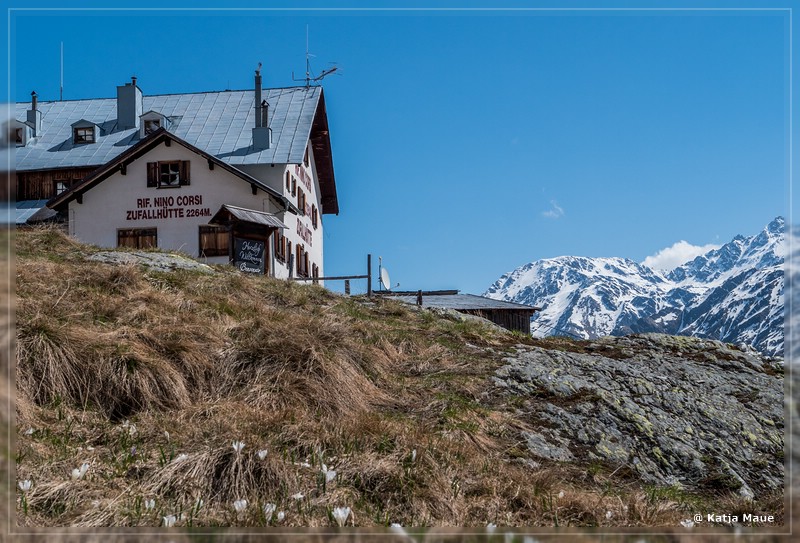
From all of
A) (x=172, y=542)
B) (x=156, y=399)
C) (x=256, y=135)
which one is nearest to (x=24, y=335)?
(x=156, y=399)

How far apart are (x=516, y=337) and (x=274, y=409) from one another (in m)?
7.46

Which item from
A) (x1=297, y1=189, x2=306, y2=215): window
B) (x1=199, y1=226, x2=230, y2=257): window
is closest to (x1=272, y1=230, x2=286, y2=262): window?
(x1=199, y1=226, x2=230, y2=257): window

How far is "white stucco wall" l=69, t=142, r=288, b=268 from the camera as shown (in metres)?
32.9

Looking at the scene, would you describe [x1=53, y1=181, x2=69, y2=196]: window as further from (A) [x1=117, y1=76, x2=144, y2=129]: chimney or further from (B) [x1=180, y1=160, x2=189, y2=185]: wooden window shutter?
(B) [x1=180, y1=160, x2=189, y2=185]: wooden window shutter

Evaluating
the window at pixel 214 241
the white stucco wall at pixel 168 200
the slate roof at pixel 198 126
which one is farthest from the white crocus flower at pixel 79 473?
the slate roof at pixel 198 126

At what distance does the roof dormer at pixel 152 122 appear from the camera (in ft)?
126

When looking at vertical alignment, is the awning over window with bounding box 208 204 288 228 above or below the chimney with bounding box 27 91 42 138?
below

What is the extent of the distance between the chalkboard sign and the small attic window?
44.1 feet

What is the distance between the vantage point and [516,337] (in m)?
13.4

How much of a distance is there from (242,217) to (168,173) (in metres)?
5.34

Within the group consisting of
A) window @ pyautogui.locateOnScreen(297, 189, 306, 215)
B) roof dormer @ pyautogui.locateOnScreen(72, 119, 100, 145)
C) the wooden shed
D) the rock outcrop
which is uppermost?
roof dormer @ pyautogui.locateOnScreen(72, 119, 100, 145)

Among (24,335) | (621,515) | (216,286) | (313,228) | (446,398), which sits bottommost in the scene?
(621,515)

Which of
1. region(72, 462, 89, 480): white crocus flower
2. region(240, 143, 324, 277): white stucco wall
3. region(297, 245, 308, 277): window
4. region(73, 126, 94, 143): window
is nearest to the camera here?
region(72, 462, 89, 480): white crocus flower

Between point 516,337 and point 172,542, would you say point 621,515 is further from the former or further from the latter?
point 516,337
